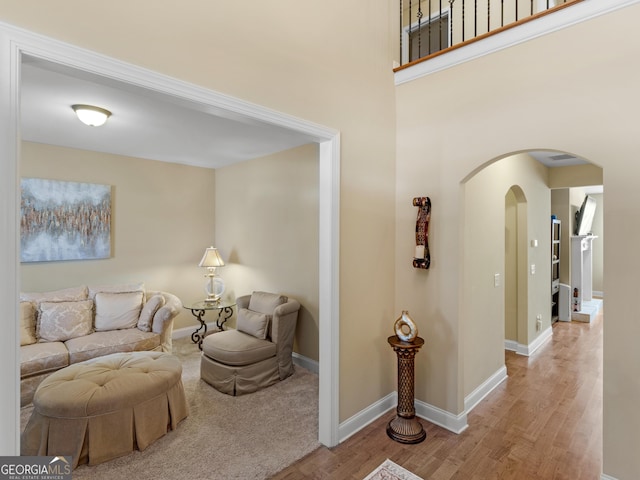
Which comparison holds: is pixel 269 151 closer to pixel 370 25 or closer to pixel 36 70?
pixel 370 25

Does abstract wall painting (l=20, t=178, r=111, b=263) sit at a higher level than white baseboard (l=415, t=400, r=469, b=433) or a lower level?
higher

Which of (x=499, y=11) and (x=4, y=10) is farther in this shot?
(x=499, y=11)

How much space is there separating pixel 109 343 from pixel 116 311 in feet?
1.56

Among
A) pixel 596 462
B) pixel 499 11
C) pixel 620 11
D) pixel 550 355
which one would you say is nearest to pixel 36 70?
pixel 620 11

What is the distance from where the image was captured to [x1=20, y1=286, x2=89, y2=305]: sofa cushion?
3.50 metres

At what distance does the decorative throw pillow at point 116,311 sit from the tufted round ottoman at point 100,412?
3.94ft

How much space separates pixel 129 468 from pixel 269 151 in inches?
138

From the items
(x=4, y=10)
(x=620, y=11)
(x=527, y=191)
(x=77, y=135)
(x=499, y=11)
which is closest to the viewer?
(x=4, y=10)

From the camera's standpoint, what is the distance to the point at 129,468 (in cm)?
216

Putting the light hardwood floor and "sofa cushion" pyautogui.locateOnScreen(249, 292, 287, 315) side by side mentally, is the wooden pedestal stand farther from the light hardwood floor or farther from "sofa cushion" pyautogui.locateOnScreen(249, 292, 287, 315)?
"sofa cushion" pyautogui.locateOnScreen(249, 292, 287, 315)

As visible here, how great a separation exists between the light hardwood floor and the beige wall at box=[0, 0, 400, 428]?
1.10 ft

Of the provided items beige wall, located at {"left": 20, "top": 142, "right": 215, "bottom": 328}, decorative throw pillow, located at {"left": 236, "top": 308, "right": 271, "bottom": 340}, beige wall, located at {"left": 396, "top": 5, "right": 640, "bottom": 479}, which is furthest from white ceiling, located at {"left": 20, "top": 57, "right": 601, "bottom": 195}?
decorative throw pillow, located at {"left": 236, "top": 308, "right": 271, "bottom": 340}

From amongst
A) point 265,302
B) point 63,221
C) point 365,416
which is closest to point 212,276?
point 265,302

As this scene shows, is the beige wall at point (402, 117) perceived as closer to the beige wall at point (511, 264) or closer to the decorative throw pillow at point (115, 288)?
the beige wall at point (511, 264)
